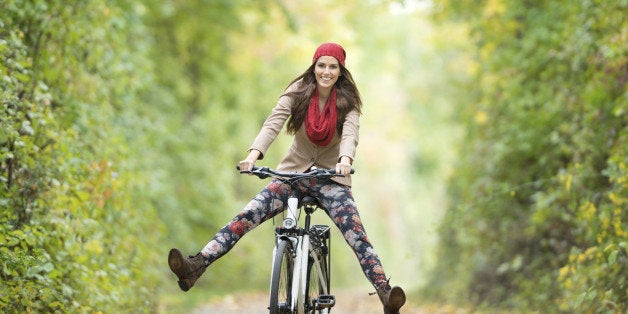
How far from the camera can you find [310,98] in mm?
5711

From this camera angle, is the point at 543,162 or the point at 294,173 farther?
the point at 543,162

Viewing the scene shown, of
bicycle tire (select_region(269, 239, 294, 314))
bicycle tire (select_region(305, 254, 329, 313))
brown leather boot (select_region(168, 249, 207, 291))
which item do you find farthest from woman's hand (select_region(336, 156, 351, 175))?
brown leather boot (select_region(168, 249, 207, 291))

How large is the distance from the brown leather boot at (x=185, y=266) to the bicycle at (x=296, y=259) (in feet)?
1.58

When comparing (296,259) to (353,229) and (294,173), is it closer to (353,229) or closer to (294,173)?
(353,229)

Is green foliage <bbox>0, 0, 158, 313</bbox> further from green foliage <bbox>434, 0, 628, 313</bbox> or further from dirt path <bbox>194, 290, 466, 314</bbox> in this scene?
green foliage <bbox>434, 0, 628, 313</bbox>

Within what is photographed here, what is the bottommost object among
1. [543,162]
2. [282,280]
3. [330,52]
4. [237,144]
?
[282,280]

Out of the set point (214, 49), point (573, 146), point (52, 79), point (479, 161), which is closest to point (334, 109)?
point (52, 79)

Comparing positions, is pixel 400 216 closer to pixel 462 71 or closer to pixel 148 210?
pixel 462 71

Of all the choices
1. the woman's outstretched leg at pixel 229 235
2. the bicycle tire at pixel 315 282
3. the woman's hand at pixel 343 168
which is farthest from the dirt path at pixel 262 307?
the woman's hand at pixel 343 168

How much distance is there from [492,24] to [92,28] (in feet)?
21.4

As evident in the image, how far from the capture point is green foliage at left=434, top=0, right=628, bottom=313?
7.34 m

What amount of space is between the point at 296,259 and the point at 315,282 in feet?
1.37

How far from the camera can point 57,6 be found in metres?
7.43

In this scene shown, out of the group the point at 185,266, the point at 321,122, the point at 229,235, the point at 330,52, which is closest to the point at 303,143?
the point at 321,122
